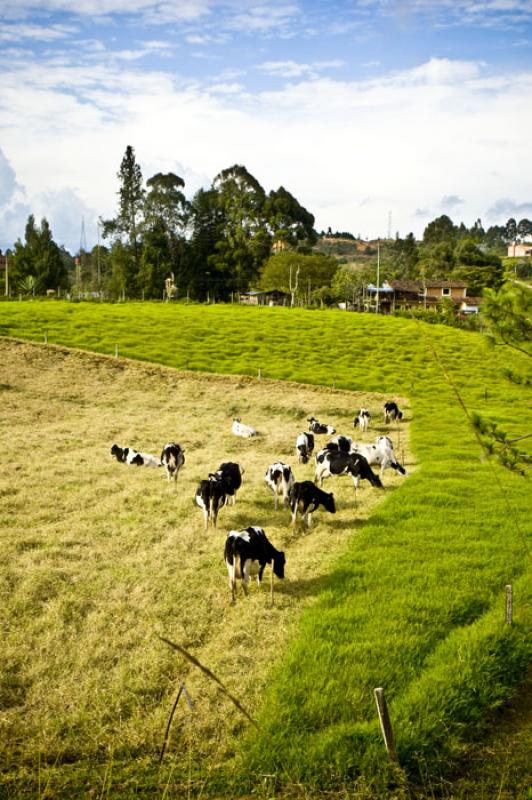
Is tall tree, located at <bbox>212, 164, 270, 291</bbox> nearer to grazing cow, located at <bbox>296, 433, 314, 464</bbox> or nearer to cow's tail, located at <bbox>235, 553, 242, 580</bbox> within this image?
grazing cow, located at <bbox>296, 433, 314, 464</bbox>

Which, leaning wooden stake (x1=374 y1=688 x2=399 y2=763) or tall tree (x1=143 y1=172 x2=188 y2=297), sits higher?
tall tree (x1=143 y1=172 x2=188 y2=297)

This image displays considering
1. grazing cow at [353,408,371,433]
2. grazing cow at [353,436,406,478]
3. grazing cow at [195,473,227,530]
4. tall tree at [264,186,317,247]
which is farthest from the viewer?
tall tree at [264,186,317,247]

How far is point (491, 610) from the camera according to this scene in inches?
385

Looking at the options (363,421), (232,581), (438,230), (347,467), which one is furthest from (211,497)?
(438,230)

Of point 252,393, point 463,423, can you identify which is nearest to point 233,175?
point 252,393

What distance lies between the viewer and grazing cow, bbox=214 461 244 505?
14.2 m

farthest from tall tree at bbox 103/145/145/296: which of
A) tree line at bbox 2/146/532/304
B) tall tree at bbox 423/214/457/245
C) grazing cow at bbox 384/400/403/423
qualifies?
tall tree at bbox 423/214/457/245

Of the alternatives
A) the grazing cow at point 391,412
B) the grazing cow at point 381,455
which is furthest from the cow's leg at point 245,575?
the grazing cow at point 391,412

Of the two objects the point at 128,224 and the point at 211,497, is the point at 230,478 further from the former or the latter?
the point at 128,224

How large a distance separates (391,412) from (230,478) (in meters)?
14.9

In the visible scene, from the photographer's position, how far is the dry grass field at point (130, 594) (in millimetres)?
6828

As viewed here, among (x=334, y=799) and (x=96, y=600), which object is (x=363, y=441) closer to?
(x=96, y=600)

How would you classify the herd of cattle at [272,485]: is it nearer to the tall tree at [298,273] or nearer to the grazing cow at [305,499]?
the grazing cow at [305,499]

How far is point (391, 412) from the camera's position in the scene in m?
28.2
